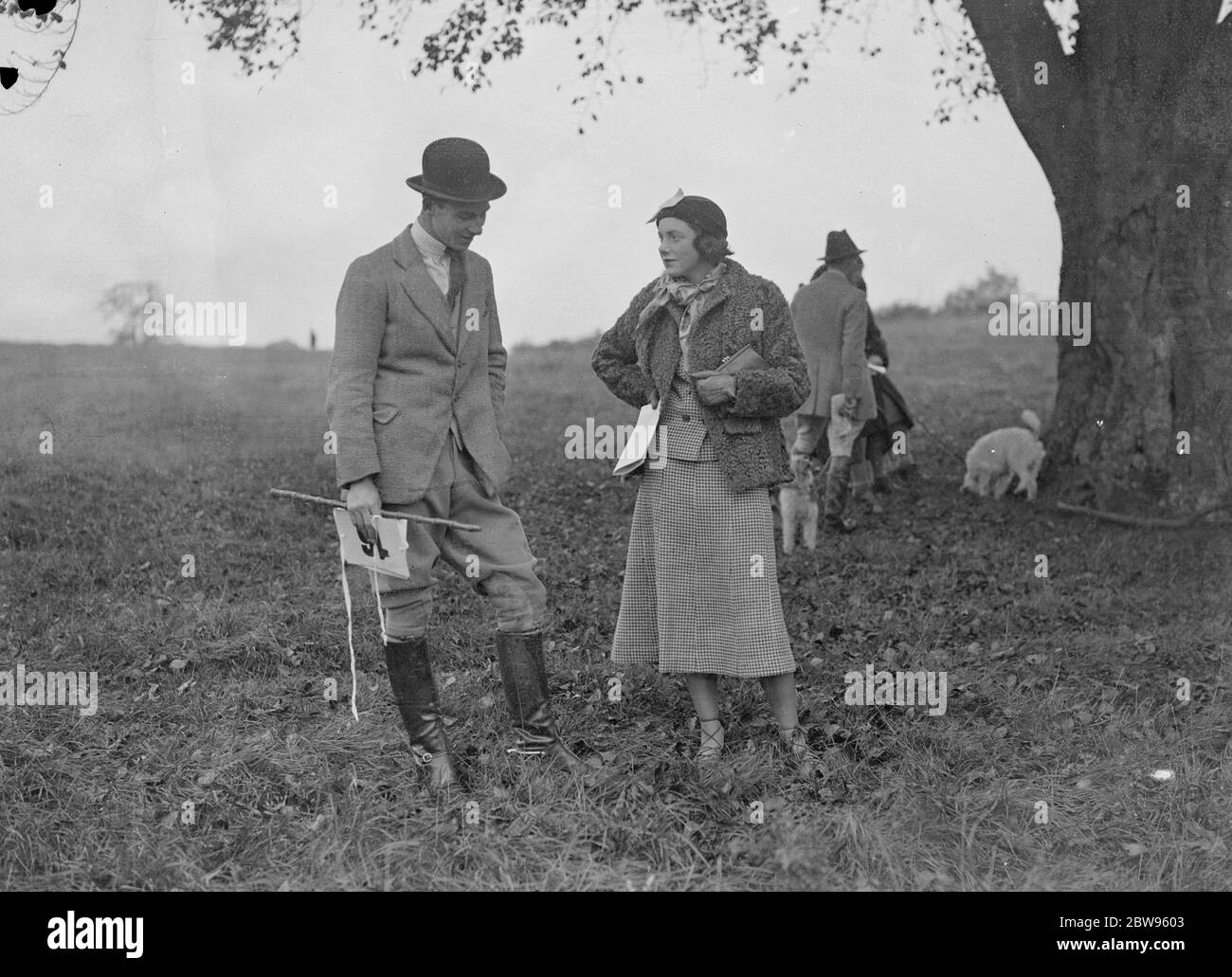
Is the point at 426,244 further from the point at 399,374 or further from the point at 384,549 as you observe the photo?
the point at 384,549

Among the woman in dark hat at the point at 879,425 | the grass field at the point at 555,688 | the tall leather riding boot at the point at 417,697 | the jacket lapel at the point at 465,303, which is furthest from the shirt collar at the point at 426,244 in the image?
the woman in dark hat at the point at 879,425

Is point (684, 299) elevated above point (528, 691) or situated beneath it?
elevated above

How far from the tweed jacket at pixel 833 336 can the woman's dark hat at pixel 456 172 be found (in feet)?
12.8

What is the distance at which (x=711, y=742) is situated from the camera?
4453mm

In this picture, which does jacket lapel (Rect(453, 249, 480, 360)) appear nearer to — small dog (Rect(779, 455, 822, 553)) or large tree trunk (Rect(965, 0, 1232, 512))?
small dog (Rect(779, 455, 822, 553))

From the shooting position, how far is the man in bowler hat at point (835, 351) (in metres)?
7.62

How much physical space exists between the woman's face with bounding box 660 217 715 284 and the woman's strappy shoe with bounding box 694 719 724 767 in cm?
164

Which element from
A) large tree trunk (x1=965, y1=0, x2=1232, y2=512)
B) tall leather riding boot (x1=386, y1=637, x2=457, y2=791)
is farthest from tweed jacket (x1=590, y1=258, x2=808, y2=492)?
large tree trunk (x1=965, y1=0, x2=1232, y2=512)

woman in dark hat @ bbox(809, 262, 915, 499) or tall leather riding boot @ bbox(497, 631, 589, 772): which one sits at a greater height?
woman in dark hat @ bbox(809, 262, 915, 499)

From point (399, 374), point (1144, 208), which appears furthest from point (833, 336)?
point (399, 374)

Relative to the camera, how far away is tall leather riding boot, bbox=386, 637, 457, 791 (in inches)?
167

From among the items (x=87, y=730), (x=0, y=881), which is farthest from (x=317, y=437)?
(x=0, y=881)

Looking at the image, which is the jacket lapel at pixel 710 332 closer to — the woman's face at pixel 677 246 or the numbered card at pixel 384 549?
the woman's face at pixel 677 246

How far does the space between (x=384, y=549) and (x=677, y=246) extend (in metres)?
1.46
